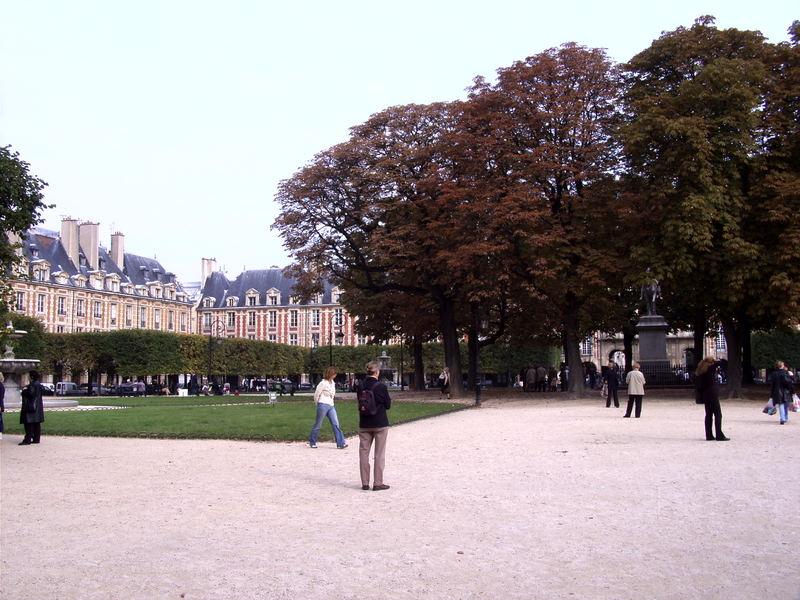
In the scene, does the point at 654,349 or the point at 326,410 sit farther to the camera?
the point at 654,349

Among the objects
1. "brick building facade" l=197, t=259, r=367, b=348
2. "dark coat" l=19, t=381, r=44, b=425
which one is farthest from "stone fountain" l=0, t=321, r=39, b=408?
"brick building facade" l=197, t=259, r=367, b=348

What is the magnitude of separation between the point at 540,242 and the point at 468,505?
78.8 ft

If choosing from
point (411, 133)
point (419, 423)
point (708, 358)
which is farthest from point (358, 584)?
point (411, 133)

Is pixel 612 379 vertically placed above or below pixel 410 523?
above

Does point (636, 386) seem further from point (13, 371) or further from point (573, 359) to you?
point (13, 371)

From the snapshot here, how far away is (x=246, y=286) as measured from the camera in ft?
364

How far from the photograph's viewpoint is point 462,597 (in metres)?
5.94

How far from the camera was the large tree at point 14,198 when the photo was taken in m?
19.6

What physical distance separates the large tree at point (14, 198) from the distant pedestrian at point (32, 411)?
325cm

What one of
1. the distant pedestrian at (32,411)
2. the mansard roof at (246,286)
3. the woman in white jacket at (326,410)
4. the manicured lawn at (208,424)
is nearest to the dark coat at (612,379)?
the manicured lawn at (208,424)

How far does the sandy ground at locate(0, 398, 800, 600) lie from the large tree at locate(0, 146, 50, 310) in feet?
19.8

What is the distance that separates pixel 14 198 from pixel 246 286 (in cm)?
9190

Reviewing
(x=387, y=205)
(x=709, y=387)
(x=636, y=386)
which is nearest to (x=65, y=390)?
(x=387, y=205)

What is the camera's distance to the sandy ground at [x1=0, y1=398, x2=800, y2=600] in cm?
634
